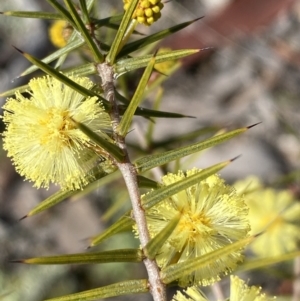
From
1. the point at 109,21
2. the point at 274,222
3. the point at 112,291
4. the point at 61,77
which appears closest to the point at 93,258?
the point at 112,291

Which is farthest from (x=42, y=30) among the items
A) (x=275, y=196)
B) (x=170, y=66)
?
(x=170, y=66)

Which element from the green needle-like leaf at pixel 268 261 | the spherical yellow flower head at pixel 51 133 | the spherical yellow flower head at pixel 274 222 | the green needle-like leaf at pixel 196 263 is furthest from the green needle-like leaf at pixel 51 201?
the spherical yellow flower head at pixel 274 222

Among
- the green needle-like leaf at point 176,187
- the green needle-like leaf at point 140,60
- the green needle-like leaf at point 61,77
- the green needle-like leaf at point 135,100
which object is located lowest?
the green needle-like leaf at point 176,187

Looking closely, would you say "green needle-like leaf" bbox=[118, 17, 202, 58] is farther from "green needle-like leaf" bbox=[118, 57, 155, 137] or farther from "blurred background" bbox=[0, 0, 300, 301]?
"blurred background" bbox=[0, 0, 300, 301]

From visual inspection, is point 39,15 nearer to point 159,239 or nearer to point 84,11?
point 84,11

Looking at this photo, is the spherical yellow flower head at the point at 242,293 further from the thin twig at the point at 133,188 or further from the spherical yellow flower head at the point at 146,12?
the spherical yellow flower head at the point at 146,12

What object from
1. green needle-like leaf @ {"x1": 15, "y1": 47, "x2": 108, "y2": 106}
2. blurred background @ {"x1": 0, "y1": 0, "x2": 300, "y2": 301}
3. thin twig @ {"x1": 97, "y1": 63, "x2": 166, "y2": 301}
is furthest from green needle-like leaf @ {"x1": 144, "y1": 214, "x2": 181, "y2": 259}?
blurred background @ {"x1": 0, "y1": 0, "x2": 300, "y2": 301}

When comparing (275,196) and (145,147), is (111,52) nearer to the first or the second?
(145,147)
